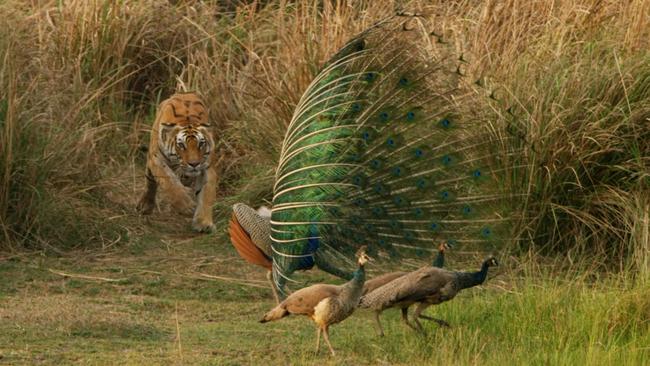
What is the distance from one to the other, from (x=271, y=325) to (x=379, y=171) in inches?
→ 46.5

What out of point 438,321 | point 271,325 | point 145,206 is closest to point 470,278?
point 438,321

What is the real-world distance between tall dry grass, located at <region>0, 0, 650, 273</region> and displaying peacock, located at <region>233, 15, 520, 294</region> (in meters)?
1.02

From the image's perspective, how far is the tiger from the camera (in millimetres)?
10352

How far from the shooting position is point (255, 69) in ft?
39.5

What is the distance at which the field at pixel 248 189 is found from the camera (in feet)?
22.5

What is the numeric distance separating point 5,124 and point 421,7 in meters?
3.86

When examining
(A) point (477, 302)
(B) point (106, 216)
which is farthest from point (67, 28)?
(A) point (477, 302)

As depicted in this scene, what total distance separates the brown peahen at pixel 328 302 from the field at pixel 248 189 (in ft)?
0.77

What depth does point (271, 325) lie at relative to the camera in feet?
24.9

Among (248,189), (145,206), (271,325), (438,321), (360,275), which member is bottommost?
(145,206)

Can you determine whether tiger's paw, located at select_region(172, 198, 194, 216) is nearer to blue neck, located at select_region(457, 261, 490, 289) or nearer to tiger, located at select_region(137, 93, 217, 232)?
tiger, located at select_region(137, 93, 217, 232)

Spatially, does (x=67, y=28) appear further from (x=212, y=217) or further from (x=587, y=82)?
(x=587, y=82)

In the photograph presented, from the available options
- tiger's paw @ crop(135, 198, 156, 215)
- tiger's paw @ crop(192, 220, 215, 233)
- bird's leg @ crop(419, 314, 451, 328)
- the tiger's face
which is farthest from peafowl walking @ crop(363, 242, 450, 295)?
tiger's paw @ crop(135, 198, 156, 215)

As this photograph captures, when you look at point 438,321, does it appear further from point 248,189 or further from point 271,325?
point 248,189
